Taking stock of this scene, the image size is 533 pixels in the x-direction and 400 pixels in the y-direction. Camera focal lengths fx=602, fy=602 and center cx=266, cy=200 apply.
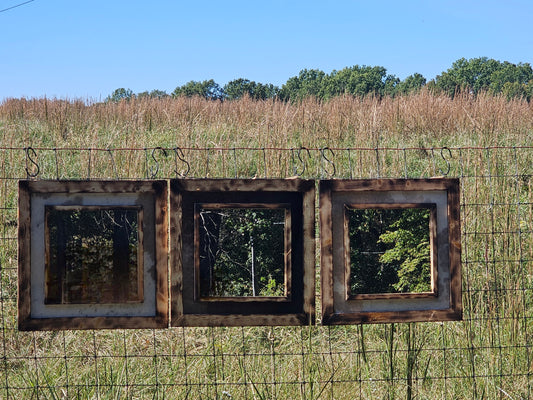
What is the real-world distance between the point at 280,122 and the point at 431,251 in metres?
6.83

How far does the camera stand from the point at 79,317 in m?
2.87

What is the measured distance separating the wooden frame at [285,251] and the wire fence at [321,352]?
16 centimetres

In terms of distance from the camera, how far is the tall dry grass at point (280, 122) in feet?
30.0

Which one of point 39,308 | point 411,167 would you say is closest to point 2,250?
point 39,308

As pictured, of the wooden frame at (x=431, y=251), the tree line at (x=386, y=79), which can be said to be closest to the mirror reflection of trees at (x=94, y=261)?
the wooden frame at (x=431, y=251)

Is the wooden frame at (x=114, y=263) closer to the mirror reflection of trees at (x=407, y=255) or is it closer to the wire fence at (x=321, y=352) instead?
the wire fence at (x=321, y=352)

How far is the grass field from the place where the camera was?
3420mm

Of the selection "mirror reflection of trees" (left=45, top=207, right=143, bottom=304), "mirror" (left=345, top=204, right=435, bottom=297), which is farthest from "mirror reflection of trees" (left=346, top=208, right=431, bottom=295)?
"mirror reflection of trees" (left=45, top=207, right=143, bottom=304)

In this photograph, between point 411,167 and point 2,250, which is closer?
point 2,250

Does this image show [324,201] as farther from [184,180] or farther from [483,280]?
[483,280]

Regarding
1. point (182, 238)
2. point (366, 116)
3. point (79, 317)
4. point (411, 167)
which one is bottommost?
point (79, 317)

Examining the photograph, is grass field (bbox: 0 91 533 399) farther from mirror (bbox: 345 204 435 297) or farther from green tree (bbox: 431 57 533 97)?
green tree (bbox: 431 57 533 97)

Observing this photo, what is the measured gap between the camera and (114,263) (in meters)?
2.85

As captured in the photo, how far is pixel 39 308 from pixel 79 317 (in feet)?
0.64
